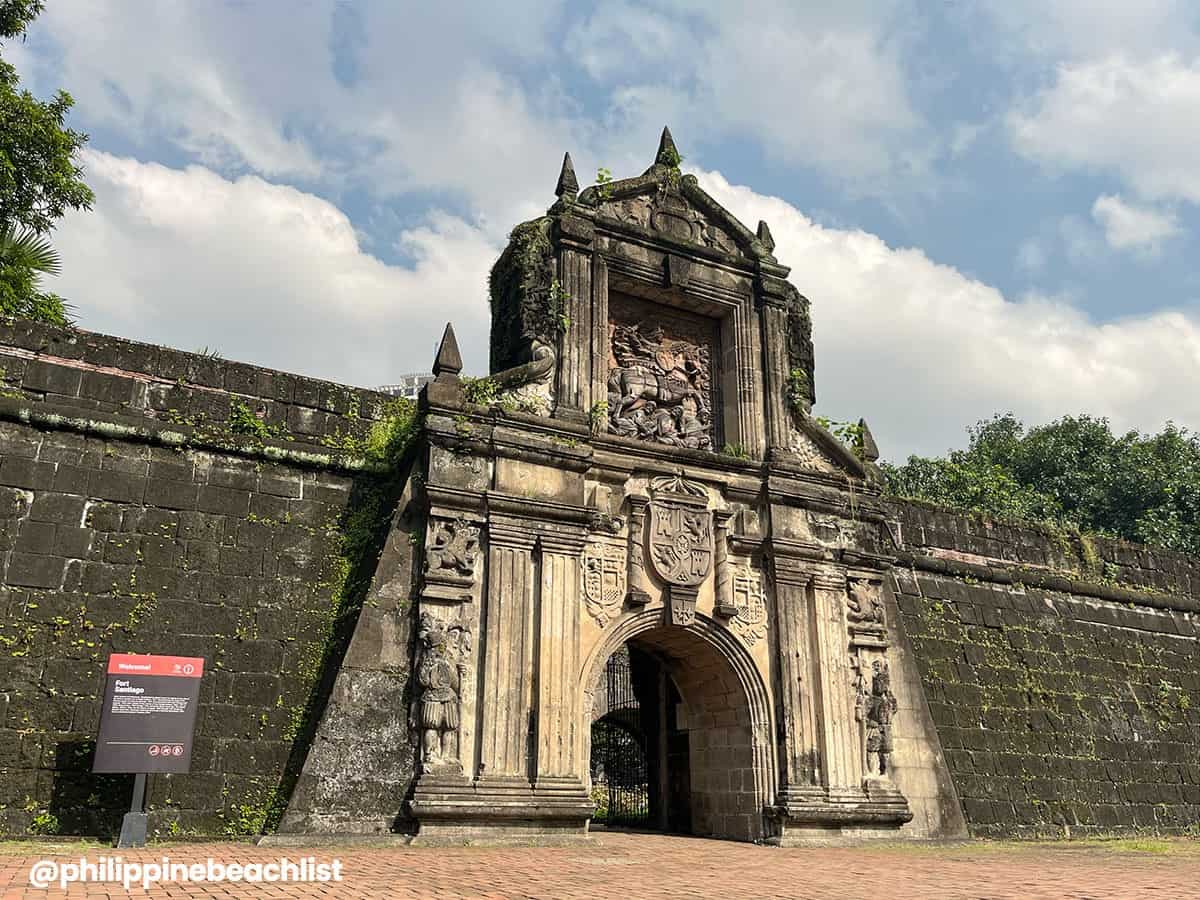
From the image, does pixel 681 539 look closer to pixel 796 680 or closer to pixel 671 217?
pixel 796 680

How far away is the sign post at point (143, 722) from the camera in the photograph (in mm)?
7938

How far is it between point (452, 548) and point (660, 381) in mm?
3851

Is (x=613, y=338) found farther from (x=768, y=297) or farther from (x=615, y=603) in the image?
(x=615, y=603)

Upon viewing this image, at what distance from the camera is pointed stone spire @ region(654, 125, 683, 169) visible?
43.3 feet

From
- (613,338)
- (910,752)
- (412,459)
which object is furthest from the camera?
(613,338)

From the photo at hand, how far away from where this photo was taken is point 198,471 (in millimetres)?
10188

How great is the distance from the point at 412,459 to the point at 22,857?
504 cm

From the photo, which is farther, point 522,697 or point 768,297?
point 768,297

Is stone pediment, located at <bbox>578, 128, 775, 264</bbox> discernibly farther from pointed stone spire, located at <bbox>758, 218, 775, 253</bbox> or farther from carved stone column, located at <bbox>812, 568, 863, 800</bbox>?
carved stone column, located at <bbox>812, 568, 863, 800</bbox>

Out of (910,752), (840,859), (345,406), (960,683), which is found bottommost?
(840,859)

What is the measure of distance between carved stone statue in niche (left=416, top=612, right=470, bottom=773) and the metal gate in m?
5.10

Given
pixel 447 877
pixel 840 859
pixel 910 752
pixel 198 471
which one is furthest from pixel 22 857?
pixel 910 752

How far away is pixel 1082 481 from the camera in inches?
1163

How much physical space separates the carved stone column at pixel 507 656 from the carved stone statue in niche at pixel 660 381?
2.24 m
